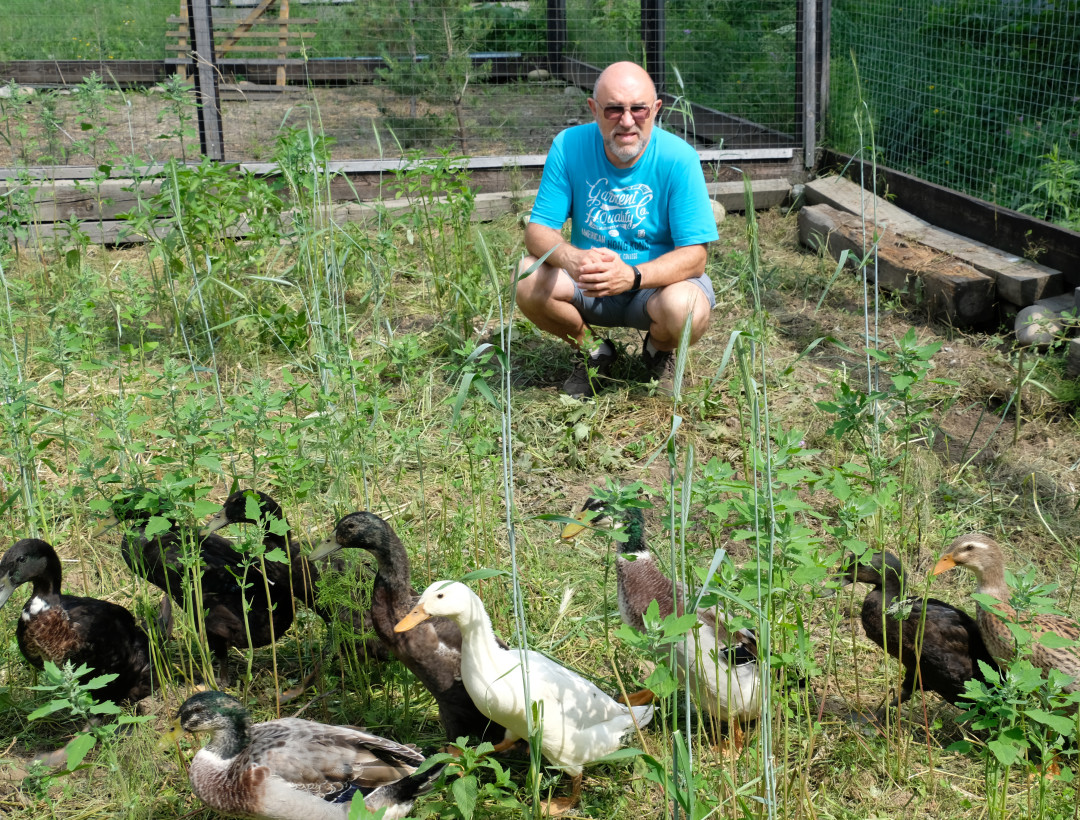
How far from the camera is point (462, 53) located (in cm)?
Result: 755

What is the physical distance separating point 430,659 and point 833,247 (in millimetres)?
4734

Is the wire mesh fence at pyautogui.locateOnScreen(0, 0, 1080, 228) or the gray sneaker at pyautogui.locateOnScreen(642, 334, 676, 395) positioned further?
the wire mesh fence at pyautogui.locateOnScreen(0, 0, 1080, 228)

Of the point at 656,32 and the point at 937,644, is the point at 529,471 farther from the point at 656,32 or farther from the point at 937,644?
the point at 656,32

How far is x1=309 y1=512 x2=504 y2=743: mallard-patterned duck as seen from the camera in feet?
9.38

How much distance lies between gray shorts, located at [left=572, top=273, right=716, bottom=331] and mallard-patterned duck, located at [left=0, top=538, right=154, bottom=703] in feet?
8.90

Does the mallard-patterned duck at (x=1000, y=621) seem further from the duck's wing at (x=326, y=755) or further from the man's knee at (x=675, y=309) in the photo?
the man's knee at (x=675, y=309)

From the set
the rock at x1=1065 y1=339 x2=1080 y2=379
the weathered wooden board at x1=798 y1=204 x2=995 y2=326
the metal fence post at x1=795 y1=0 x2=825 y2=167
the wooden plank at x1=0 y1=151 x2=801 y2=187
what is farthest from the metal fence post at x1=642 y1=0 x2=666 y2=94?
the rock at x1=1065 y1=339 x2=1080 y2=379

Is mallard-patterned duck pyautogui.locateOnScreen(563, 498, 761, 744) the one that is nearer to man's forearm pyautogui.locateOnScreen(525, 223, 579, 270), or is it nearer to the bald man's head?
man's forearm pyautogui.locateOnScreen(525, 223, 579, 270)

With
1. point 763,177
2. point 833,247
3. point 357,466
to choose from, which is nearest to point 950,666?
point 357,466

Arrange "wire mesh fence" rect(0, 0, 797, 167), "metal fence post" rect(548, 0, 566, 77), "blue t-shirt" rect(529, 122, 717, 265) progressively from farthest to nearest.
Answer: "metal fence post" rect(548, 0, 566, 77) → "wire mesh fence" rect(0, 0, 797, 167) → "blue t-shirt" rect(529, 122, 717, 265)

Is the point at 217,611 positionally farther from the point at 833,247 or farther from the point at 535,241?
the point at 833,247

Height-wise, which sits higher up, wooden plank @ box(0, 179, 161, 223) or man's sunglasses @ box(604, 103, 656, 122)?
man's sunglasses @ box(604, 103, 656, 122)

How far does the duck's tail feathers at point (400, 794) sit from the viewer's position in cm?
252

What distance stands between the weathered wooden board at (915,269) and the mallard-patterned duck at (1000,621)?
2.29m
